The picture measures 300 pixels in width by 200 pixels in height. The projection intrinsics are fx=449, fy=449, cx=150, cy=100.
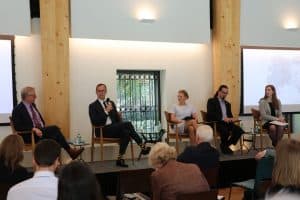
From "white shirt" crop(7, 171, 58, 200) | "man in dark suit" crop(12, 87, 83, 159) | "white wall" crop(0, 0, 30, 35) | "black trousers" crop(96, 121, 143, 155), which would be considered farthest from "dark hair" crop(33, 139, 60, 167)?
"white wall" crop(0, 0, 30, 35)

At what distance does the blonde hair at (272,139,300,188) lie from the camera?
1.91 m

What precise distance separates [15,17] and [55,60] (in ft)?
2.61

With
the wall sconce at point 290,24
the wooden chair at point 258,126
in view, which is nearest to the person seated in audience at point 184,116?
the wooden chair at point 258,126

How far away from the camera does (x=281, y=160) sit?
77.9 inches

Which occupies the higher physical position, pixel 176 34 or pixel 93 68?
pixel 176 34

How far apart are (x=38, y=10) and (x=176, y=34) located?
2.24 meters

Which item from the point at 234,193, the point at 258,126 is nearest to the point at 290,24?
the point at 258,126

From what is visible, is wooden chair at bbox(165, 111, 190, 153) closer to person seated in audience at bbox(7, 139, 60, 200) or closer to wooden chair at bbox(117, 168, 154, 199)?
wooden chair at bbox(117, 168, 154, 199)

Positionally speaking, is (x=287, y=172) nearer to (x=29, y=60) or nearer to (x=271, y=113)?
(x=29, y=60)

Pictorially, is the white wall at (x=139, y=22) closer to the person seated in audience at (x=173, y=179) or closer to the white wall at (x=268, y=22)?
the white wall at (x=268, y=22)

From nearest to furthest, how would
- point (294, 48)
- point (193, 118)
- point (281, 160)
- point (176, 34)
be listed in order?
point (281, 160) < point (193, 118) < point (176, 34) < point (294, 48)

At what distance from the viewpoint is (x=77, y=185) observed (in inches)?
78.2

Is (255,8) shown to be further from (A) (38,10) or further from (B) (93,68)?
(A) (38,10)

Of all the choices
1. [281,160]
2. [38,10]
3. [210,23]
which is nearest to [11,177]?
[281,160]
